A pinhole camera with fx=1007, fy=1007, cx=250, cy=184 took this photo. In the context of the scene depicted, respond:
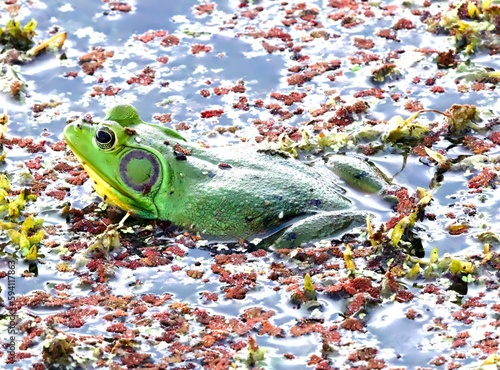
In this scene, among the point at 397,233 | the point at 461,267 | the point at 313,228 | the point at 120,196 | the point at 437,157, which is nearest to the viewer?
the point at 461,267

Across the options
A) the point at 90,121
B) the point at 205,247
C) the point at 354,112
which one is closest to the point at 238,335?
the point at 205,247

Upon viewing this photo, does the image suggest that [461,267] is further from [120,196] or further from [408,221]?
[120,196]

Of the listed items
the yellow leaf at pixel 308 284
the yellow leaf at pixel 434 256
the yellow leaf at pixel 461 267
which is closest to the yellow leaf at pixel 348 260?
the yellow leaf at pixel 308 284

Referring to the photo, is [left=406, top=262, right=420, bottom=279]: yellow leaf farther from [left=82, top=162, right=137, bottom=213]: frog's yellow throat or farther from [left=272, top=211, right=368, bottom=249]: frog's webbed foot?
[left=82, top=162, right=137, bottom=213]: frog's yellow throat

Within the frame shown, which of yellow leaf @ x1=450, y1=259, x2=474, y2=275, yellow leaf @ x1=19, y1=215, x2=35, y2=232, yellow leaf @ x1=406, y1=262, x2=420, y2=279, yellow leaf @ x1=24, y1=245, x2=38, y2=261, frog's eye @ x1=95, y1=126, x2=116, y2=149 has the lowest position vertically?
yellow leaf @ x1=24, y1=245, x2=38, y2=261

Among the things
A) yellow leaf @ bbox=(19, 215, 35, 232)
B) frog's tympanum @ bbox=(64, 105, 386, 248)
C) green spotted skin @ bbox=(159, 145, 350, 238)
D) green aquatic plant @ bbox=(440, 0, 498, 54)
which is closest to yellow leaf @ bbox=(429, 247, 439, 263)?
frog's tympanum @ bbox=(64, 105, 386, 248)

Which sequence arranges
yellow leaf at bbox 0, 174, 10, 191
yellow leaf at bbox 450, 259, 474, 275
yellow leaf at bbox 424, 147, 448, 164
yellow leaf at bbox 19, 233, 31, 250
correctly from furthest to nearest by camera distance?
yellow leaf at bbox 424, 147, 448, 164
yellow leaf at bbox 0, 174, 10, 191
yellow leaf at bbox 19, 233, 31, 250
yellow leaf at bbox 450, 259, 474, 275

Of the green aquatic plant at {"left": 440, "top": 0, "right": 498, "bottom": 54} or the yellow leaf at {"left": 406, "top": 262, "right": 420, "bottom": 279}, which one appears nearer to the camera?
the yellow leaf at {"left": 406, "top": 262, "right": 420, "bottom": 279}

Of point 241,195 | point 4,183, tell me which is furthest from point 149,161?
point 4,183
